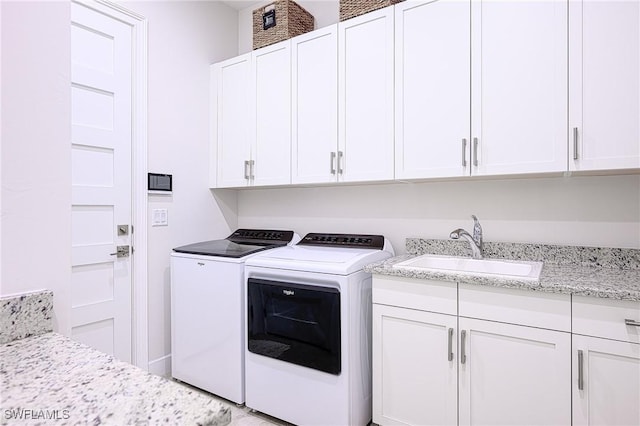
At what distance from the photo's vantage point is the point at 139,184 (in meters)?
2.44

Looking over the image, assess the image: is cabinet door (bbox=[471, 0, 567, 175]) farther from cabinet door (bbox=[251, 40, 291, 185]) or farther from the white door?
the white door

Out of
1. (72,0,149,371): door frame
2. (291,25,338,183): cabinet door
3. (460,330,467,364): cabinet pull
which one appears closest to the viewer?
(460,330,467,364): cabinet pull

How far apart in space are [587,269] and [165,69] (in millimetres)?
2870

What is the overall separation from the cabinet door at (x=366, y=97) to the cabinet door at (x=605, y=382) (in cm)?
121

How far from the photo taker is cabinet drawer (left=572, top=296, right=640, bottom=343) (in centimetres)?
133

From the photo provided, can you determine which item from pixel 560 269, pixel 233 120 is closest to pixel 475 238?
pixel 560 269

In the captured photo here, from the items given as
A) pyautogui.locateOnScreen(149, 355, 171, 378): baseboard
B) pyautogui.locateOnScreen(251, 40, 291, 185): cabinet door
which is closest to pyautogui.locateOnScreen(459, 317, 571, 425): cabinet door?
pyautogui.locateOnScreen(251, 40, 291, 185): cabinet door

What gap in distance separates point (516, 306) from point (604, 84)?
103 centimetres

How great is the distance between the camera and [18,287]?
821mm

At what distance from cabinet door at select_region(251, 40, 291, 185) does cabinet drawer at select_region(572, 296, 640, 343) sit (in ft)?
5.73

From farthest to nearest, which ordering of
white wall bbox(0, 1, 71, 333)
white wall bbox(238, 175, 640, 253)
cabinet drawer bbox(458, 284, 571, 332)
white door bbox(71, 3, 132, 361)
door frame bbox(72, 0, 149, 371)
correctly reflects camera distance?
door frame bbox(72, 0, 149, 371)
white door bbox(71, 3, 132, 361)
white wall bbox(238, 175, 640, 253)
cabinet drawer bbox(458, 284, 571, 332)
white wall bbox(0, 1, 71, 333)

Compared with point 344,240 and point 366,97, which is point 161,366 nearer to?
point 344,240

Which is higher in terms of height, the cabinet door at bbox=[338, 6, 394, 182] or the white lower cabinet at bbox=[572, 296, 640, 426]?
the cabinet door at bbox=[338, 6, 394, 182]

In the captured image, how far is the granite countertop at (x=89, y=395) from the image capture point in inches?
20.9
